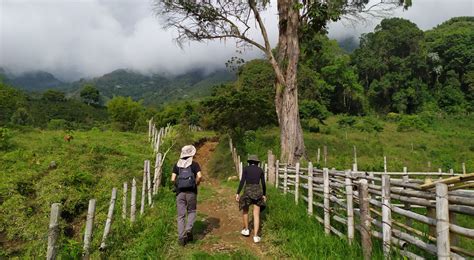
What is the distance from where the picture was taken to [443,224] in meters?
3.79

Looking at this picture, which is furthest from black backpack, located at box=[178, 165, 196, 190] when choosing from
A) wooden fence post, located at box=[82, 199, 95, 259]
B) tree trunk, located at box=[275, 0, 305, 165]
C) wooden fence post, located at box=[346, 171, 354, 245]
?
tree trunk, located at box=[275, 0, 305, 165]

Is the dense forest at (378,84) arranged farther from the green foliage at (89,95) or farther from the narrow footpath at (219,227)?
the narrow footpath at (219,227)

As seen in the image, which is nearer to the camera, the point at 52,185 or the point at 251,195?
the point at 251,195

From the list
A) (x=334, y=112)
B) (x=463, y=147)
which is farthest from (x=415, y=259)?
(x=334, y=112)

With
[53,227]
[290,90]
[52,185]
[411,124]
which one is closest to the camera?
[53,227]

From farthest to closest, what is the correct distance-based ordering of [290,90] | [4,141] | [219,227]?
[4,141] < [290,90] < [219,227]

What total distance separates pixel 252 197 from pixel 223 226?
5.15ft

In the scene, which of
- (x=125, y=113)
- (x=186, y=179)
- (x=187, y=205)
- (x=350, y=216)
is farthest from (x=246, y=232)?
(x=125, y=113)

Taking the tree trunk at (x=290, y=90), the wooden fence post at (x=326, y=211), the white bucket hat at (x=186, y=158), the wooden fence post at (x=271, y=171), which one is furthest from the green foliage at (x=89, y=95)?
the wooden fence post at (x=326, y=211)

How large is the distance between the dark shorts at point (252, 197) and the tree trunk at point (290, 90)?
6.63m

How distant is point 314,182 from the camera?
884 centimetres

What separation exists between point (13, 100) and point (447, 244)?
36.3 m

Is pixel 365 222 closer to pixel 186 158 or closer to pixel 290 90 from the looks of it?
pixel 186 158

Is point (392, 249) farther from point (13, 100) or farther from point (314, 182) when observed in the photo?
point (13, 100)
